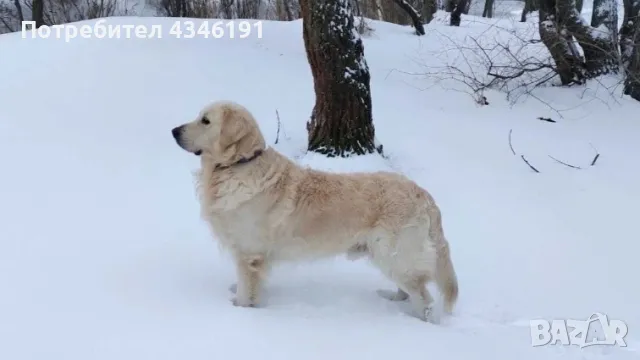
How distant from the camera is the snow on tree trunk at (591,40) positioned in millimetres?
7816

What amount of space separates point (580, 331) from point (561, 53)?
5.68 meters

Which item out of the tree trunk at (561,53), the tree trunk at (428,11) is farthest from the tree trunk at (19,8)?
the tree trunk at (561,53)

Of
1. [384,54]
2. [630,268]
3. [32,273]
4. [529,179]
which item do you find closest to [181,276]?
[32,273]

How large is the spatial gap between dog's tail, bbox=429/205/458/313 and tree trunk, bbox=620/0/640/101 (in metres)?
5.32

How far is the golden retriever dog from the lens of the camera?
3389mm

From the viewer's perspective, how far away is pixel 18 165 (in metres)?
5.29

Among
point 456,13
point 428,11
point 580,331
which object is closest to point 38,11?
point 428,11

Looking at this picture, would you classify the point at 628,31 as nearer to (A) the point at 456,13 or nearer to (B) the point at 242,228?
(B) the point at 242,228

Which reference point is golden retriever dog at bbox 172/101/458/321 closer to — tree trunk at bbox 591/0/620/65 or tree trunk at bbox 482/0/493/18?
tree trunk at bbox 591/0/620/65

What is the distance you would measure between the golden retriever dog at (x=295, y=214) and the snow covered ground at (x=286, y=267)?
0.86ft

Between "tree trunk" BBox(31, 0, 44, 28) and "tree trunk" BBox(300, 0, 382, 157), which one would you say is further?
"tree trunk" BBox(31, 0, 44, 28)

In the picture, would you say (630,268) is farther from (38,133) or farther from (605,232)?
(38,133)

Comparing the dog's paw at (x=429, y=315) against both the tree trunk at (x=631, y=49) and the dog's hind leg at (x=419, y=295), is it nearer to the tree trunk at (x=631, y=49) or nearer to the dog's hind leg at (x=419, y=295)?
the dog's hind leg at (x=419, y=295)

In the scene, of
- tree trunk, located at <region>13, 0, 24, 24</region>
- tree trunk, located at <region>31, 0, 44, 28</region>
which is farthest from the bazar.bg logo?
tree trunk, located at <region>13, 0, 24, 24</region>
